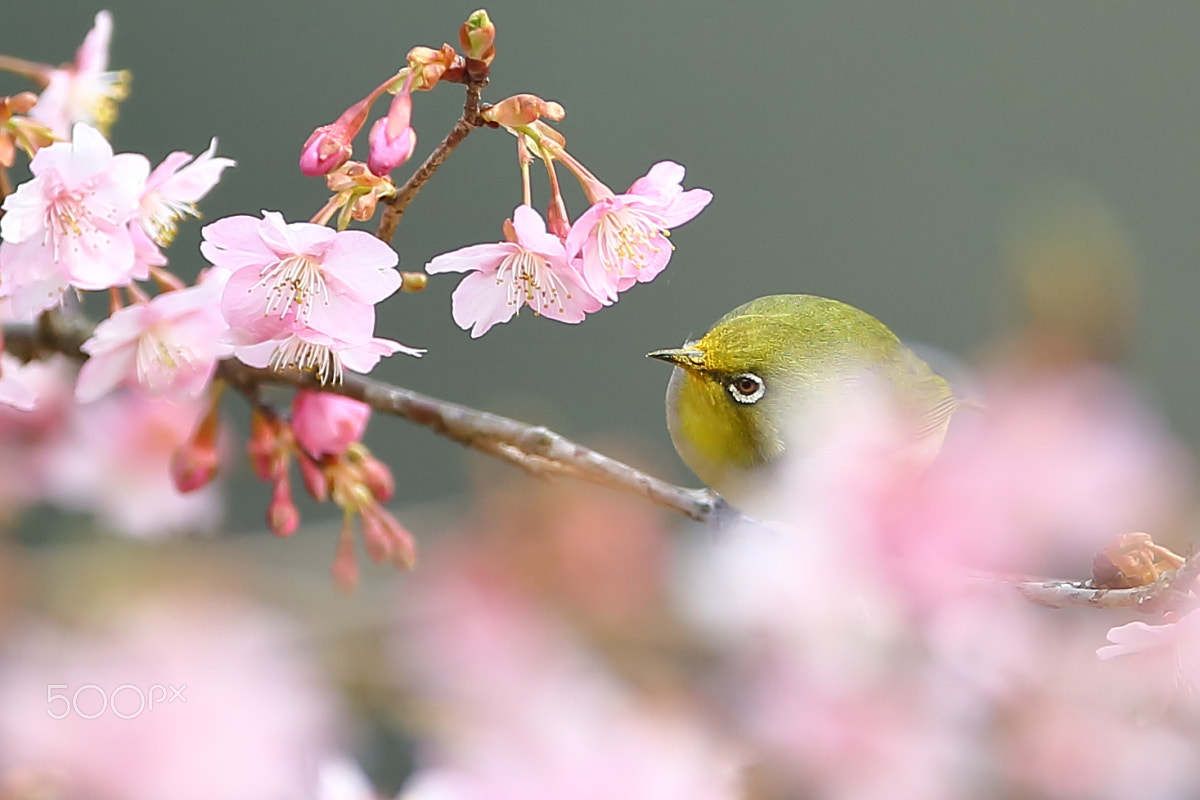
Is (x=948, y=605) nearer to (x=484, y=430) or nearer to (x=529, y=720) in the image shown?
(x=529, y=720)

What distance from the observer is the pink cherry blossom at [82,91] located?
19.2 inches

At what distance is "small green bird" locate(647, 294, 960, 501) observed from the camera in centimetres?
53

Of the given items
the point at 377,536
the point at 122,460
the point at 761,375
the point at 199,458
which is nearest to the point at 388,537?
the point at 377,536

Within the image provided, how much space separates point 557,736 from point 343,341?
0.28 meters

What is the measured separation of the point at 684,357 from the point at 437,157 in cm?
16

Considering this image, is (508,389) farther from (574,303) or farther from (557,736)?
(574,303)

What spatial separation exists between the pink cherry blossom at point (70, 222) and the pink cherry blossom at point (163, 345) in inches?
1.7

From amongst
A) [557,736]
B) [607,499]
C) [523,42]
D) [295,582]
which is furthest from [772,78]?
[557,736]

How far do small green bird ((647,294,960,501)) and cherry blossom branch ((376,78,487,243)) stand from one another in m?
0.13

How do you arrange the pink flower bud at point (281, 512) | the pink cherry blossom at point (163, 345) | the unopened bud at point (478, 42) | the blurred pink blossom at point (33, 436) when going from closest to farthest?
1. the unopened bud at point (478, 42)
2. the pink cherry blossom at point (163, 345)
3. the pink flower bud at point (281, 512)
4. the blurred pink blossom at point (33, 436)

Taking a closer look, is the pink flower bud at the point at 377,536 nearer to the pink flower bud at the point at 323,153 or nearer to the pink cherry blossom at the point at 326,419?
the pink cherry blossom at the point at 326,419

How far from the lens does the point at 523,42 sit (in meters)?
1.36

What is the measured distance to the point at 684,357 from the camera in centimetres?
51

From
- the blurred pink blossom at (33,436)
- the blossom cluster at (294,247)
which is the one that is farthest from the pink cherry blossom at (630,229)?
the blurred pink blossom at (33,436)
